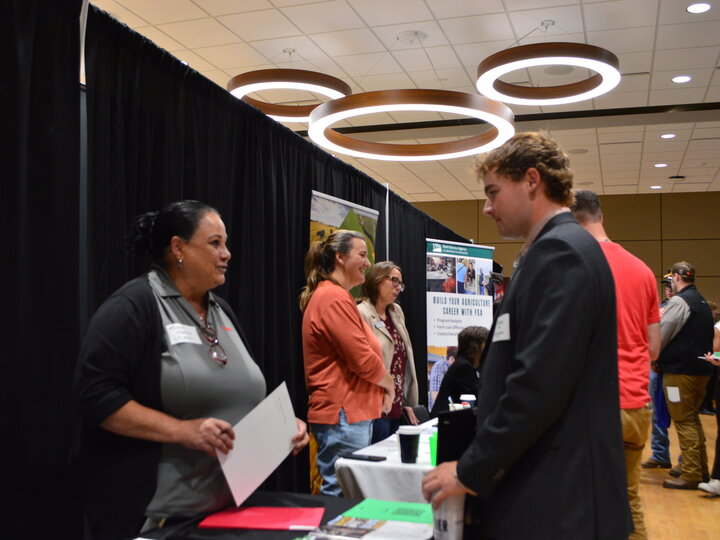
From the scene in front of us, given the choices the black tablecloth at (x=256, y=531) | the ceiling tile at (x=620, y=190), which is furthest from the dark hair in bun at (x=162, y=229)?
the ceiling tile at (x=620, y=190)

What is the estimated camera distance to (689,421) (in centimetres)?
534

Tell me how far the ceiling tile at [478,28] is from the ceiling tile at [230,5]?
1612 mm

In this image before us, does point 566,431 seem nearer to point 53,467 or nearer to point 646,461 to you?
point 53,467

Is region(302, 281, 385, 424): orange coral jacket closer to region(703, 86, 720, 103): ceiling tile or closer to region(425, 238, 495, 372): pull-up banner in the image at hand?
region(425, 238, 495, 372): pull-up banner

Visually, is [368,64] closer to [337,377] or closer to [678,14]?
[678,14]

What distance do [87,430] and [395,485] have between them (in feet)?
3.80

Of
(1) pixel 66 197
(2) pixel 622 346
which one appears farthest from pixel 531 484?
(2) pixel 622 346

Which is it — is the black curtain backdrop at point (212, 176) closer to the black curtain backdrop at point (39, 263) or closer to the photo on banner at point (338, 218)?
the photo on banner at point (338, 218)

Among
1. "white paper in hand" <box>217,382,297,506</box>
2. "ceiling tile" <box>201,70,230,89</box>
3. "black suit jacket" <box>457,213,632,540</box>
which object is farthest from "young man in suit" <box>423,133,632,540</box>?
"ceiling tile" <box>201,70,230,89</box>

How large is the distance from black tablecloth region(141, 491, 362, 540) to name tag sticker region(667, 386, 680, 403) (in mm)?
4564

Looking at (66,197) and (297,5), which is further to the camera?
(297,5)

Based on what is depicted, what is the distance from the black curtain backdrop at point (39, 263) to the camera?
66.9 inches

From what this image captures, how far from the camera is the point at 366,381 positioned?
311 cm

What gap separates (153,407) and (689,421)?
492 cm
